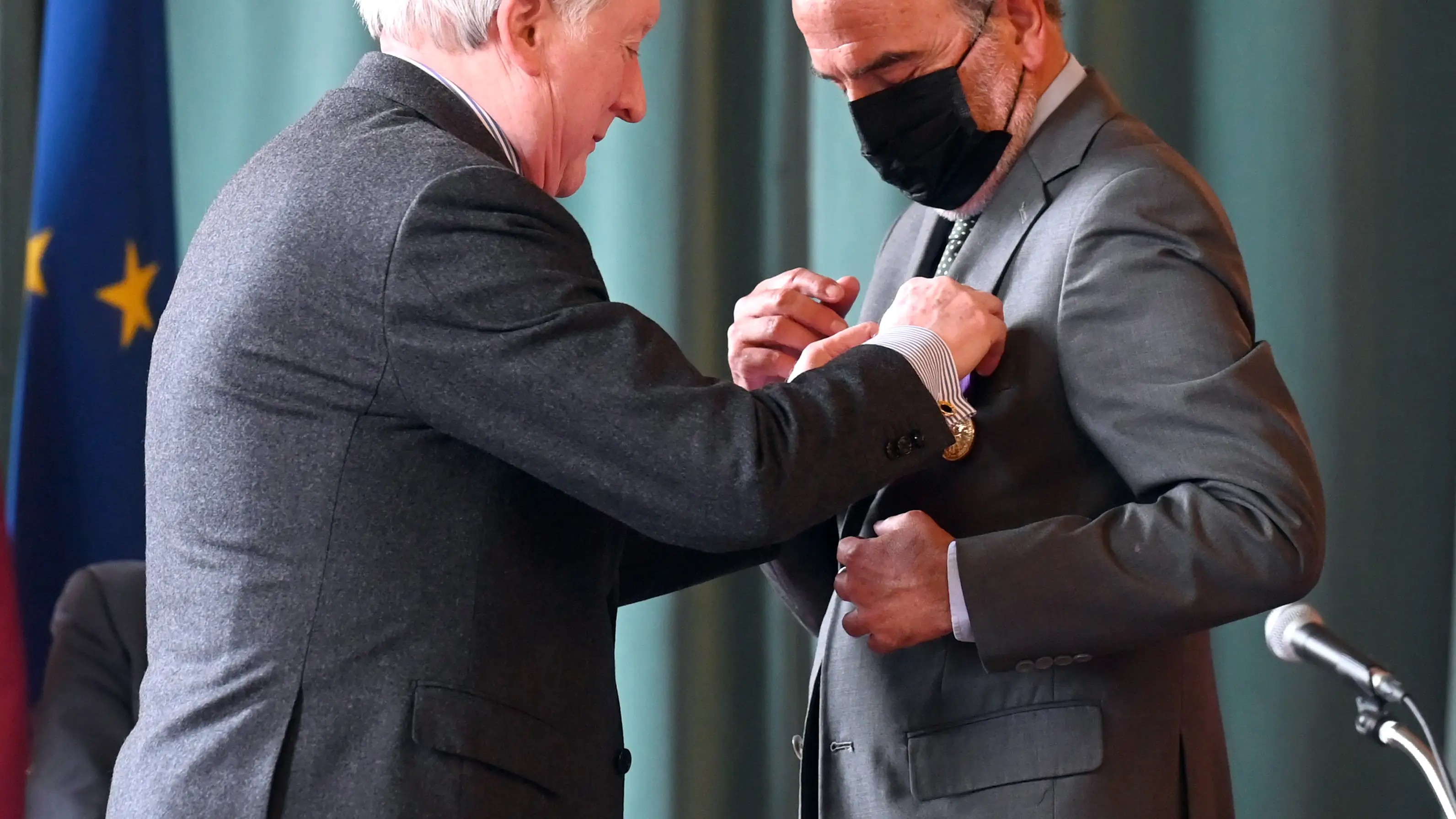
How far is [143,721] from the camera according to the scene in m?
1.14

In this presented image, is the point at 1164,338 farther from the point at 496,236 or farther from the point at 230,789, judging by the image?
the point at 230,789

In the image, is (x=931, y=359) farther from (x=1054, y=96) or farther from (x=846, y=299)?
(x=1054, y=96)

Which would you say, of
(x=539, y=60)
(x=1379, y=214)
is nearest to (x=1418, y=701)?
(x=1379, y=214)

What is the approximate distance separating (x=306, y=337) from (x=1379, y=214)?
1831 mm

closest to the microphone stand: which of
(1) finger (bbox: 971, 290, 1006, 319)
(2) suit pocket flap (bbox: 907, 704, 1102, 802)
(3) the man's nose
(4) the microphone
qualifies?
(4) the microphone

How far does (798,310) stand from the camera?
1500 millimetres

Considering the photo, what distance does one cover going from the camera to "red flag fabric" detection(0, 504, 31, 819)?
187 centimetres

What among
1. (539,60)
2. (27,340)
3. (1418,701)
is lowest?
(1418,701)

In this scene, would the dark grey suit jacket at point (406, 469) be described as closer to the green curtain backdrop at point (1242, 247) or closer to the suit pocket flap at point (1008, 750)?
the suit pocket flap at point (1008, 750)

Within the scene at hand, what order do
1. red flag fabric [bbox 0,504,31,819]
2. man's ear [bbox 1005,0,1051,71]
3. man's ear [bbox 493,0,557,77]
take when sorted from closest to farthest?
man's ear [bbox 493,0,557,77] → man's ear [bbox 1005,0,1051,71] → red flag fabric [bbox 0,504,31,819]

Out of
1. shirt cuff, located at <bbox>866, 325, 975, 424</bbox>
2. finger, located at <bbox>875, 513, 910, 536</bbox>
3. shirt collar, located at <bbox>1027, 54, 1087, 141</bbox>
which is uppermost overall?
shirt collar, located at <bbox>1027, 54, 1087, 141</bbox>

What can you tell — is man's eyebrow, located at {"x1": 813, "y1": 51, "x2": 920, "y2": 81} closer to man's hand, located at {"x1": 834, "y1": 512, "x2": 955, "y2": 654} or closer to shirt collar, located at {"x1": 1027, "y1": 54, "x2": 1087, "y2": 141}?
shirt collar, located at {"x1": 1027, "y1": 54, "x2": 1087, "y2": 141}

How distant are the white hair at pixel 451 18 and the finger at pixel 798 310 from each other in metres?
0.41

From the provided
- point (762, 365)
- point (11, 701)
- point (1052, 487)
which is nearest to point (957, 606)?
point (1052, 487)
